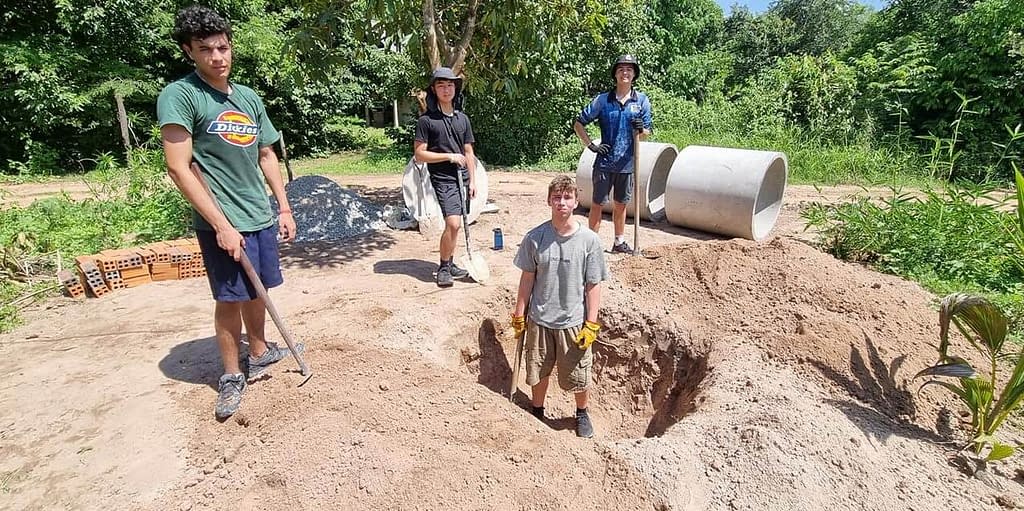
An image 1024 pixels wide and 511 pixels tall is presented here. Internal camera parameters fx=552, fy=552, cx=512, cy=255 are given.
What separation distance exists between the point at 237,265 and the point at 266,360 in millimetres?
693

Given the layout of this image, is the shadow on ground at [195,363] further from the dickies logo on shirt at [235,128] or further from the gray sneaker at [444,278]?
the gray sneaker at [444,278]

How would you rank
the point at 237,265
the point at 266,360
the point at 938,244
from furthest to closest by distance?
the point at 938,244 < the point at 266,360 < the point at 237,265

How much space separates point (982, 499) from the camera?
238 centimetres

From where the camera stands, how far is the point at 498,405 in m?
2.92

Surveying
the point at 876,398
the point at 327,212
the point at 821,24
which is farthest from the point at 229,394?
the point at 821,24

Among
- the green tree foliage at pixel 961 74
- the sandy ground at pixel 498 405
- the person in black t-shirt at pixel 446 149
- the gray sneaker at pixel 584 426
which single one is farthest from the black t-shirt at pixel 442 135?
the green tree foliage at pixel 961 74

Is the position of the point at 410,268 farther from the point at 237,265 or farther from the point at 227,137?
the point at 227,137

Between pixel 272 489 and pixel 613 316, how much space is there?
2586 mm

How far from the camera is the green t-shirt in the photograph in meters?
2.44

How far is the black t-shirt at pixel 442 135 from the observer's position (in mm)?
4406

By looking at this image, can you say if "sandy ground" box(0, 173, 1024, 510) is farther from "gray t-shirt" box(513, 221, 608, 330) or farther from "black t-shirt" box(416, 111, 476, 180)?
"black t-shirt" box(416, 111, 476, 180)

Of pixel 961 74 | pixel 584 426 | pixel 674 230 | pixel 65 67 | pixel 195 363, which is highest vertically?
pixel 65 67

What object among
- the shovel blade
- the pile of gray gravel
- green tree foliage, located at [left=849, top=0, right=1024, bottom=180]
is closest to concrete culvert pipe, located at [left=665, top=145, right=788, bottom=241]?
the shovel blade

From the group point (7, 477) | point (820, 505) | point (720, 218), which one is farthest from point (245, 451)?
point (720, 218)
